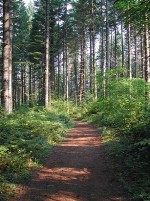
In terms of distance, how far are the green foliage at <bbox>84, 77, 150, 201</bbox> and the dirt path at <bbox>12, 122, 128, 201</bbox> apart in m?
0.41

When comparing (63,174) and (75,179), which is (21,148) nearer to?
(63,174)

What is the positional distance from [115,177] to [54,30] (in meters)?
29.6

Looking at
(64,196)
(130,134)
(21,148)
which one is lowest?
(64,196)

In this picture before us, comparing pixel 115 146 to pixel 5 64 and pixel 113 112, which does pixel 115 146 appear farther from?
pixel 113 112

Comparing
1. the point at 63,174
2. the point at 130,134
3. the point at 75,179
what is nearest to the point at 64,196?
the point at 75,179

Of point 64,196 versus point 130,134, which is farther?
point 130,134

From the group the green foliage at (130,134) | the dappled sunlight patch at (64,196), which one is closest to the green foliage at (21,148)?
the dappled sunlight patch at (64,196)

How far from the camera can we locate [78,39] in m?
48.2

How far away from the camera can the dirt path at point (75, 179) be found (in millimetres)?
6691

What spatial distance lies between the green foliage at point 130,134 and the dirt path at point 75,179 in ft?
1.34

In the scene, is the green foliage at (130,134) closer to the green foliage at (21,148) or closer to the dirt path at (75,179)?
the dirt path at (75,179)

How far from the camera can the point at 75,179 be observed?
7.88m

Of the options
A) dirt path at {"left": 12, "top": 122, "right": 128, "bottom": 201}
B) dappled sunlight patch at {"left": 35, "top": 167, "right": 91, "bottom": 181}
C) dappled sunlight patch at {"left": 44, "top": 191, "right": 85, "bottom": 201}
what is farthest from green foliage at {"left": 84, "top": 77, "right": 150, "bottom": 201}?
dappled sunlight patch at {"left": 44, "top": 191, "right": 85, "bottom": 201}

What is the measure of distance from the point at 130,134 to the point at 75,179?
4.45 meters
